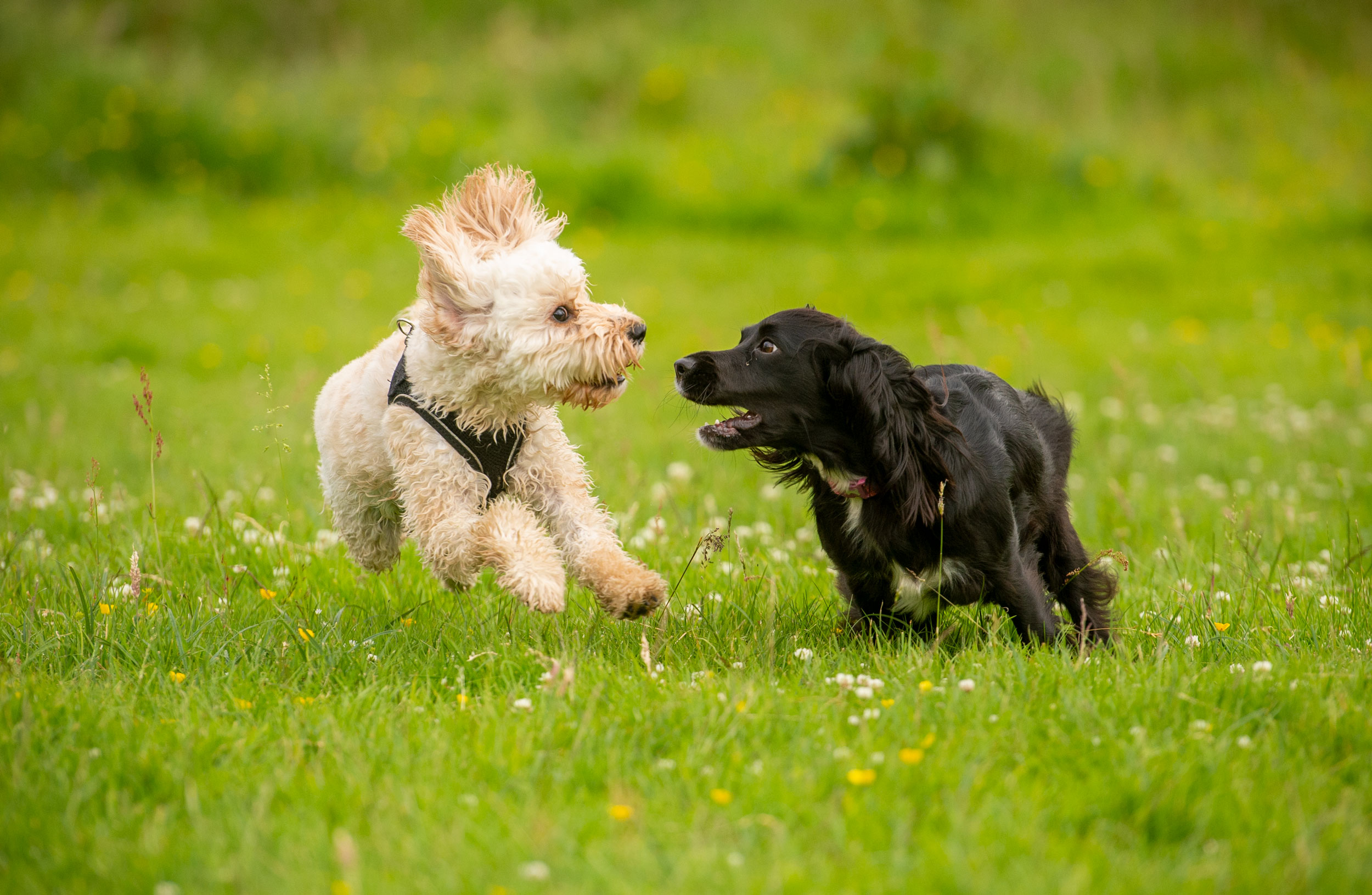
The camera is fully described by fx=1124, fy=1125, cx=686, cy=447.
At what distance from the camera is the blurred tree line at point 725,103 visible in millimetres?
12797

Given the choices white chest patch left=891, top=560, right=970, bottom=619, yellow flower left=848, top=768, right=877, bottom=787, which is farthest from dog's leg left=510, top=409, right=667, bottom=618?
yellow flower left=848, top=768, right=877, bottom=787

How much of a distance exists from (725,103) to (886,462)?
12.4 m

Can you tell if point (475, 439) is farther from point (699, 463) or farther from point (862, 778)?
point (699, 463)

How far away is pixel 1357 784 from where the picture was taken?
2.60 meters

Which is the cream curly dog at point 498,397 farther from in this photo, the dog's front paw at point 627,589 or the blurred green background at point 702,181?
the blurred green background at point 702,181

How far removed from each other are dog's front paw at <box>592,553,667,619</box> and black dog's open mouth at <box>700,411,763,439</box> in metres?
0.49

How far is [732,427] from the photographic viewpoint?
11.9ft

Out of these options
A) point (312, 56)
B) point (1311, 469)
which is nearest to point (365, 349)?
point (1311, 469)

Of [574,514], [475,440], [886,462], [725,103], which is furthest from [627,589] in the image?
[725,103]

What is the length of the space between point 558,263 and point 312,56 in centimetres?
1568

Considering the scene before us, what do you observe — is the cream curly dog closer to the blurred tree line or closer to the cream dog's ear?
the cream dog's ear

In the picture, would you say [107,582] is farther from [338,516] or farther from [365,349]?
[365,349]

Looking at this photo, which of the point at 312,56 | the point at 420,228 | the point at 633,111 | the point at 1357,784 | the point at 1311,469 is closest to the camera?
the point at 1357,784

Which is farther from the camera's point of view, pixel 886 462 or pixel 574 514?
pixel 574 514
